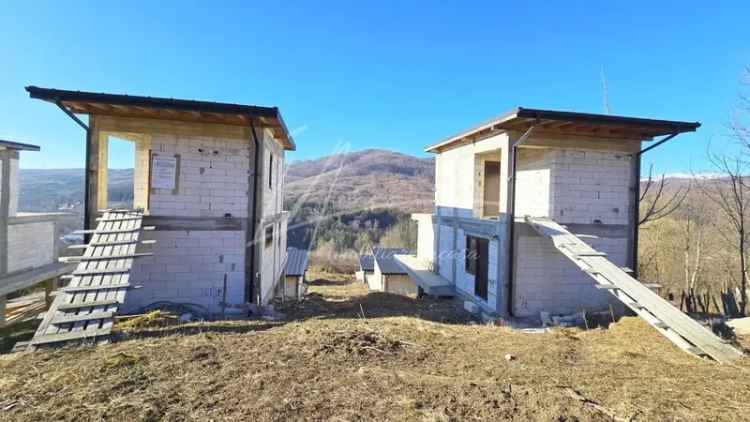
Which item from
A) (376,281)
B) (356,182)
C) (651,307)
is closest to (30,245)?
(651,307)

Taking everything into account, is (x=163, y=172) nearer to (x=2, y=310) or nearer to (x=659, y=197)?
(x=2, y=310)

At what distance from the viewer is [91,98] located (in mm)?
6676

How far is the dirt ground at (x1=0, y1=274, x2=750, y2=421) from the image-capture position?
10.3 ft

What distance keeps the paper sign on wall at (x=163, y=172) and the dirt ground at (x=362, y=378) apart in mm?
3380

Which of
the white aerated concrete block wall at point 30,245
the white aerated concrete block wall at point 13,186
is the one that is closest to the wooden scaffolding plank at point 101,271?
the white aerated concrete block wall at point 30,245

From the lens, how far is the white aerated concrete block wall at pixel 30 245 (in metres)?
8.72

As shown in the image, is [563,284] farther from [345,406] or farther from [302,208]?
[302,208]

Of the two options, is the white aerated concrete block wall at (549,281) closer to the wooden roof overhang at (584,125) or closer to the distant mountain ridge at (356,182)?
the wooden roof overhang at (584,125)

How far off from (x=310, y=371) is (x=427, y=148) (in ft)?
36.8

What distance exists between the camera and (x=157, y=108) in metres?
6.96

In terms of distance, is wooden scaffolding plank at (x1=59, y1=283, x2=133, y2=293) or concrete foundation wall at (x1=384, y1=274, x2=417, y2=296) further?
concrete foundation wall at (x1=384, y1=274, x2=417, y2=296)

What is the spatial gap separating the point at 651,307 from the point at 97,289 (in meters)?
9.06

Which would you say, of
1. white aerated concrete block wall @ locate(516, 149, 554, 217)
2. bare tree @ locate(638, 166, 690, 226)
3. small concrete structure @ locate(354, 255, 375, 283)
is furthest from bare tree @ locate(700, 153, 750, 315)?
A: small concrete structure @ locate(354, 255, 375, 283)

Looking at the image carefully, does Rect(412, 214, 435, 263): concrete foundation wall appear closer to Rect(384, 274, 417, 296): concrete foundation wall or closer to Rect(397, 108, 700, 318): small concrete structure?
Rect(384, 274, 417, 296): concrete foundation wall
